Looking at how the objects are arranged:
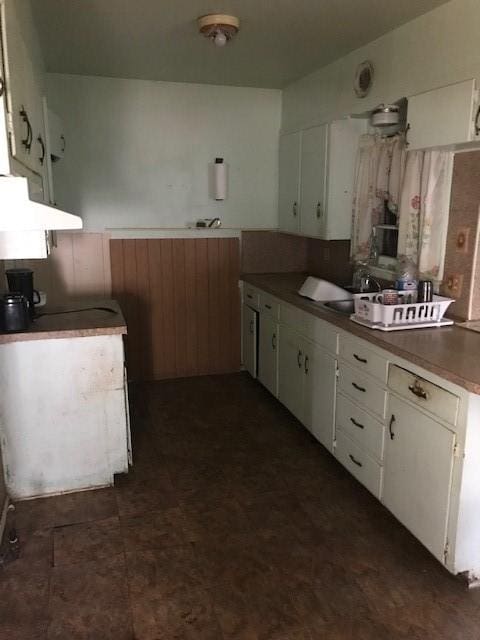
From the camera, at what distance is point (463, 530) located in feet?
6.50

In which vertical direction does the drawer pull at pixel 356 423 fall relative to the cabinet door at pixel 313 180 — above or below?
below

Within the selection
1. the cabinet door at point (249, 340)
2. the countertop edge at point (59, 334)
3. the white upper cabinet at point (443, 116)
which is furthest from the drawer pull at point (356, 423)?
the cabinet door at point (249, 340)

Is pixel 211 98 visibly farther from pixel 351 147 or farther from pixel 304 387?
pixel 304 387

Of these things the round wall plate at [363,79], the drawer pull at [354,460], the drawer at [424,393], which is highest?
the round wall plate at [363,79]

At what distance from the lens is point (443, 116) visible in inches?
95.2

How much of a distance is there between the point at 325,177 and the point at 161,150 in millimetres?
1372

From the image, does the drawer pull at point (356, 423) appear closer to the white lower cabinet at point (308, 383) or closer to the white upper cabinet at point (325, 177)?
the white lower cabinet at point (308, 383)

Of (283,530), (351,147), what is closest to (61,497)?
(283,530)

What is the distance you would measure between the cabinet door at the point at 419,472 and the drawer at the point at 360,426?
0.23ft

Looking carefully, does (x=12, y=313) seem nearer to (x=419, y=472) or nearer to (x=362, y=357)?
(x=362, y=357)

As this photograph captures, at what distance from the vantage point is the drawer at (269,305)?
368cm

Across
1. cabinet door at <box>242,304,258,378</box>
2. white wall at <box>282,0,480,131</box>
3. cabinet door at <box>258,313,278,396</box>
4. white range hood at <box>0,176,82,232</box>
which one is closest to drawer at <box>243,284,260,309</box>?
cabinet door at <box>242,304,258,378</box>

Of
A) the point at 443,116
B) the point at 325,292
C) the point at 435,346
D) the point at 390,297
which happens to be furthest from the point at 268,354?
the point at 443,116

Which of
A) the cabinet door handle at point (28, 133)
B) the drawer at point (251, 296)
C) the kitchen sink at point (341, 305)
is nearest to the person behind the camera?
the cabinet door handle at point (28, 133)
